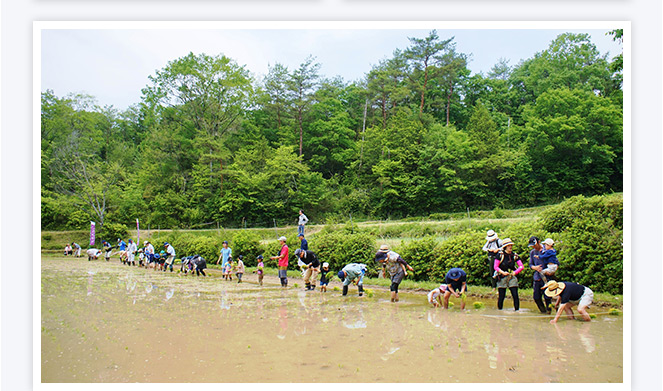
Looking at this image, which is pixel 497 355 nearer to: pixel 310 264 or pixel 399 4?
pixel 399 4

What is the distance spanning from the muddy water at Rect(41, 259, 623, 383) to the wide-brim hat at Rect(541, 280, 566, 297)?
52 cm

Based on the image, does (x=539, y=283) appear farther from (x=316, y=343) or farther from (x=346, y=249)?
(x=346, y=249)

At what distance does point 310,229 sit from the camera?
3656 centimetres

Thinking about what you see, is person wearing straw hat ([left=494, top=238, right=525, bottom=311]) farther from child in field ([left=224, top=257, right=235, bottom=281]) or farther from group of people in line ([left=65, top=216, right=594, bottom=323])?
child in field ([left=224, top=257, right=235, bottom=281])

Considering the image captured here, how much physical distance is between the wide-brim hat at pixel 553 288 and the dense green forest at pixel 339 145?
27189 mm

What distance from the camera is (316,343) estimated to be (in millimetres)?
6434

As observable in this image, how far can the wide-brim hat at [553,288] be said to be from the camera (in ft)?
25.7

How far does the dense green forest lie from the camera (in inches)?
1507

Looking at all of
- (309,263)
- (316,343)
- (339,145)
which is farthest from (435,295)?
(339,145)

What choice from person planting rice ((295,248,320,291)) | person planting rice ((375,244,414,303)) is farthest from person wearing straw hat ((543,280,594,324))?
person planting rice ((295,248,320,291))

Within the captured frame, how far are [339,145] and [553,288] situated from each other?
141 ft

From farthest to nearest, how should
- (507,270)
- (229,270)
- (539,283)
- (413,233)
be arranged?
(413,233) < (229,270) < (507,270) < (539,283)
